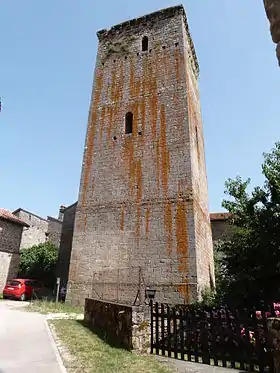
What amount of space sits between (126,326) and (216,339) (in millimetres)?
1903

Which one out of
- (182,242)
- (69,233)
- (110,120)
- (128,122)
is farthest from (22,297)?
(128,122)

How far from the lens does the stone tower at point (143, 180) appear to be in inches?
454

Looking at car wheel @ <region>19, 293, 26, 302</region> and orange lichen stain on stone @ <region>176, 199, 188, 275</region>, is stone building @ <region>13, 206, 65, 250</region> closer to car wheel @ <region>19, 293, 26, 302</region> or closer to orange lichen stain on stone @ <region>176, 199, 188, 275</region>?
car wheel @ <region>19, 293, 26, 302</region>

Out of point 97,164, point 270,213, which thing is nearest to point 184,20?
point 97,164

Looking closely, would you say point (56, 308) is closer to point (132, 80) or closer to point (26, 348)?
point (26, 348)

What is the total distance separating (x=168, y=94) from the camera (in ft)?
48.2

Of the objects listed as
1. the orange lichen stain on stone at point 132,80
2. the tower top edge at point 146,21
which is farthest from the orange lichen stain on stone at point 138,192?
the tower top edge at point 146,21

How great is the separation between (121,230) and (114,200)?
5.14 feet

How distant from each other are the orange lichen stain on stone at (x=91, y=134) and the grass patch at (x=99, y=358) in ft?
26.9

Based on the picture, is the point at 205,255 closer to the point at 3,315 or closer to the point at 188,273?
the point at 188,273

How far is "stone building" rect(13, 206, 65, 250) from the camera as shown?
92.0 ft

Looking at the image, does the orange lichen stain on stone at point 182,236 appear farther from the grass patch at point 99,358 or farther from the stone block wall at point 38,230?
the stone block wall at point 38,230

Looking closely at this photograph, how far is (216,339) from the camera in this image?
18.2ft

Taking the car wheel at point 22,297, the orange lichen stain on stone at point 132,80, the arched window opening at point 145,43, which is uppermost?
the arched window opening at point 145,43
